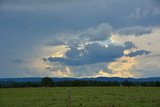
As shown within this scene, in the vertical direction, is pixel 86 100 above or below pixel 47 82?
below

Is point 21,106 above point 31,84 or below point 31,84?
below

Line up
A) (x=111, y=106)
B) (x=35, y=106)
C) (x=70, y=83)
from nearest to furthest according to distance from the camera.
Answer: (x=111, y=106)
(x=35, y=106)
(x=70, y=83)

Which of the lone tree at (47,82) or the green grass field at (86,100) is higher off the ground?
the lone tree at (47,82)

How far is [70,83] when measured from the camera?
14225 cm

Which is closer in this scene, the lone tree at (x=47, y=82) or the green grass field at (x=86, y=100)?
the green grass field at (x=86, y=100)

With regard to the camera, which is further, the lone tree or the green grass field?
the lone tree

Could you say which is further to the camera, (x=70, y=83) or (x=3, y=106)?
(x=70, y=83)

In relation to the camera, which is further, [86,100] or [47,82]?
[47,82]

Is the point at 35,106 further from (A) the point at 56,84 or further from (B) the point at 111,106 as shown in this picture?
(A) the point at 56,84

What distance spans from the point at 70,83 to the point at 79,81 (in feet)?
17.9

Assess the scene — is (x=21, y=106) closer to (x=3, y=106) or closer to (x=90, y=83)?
(x=3, y=106)

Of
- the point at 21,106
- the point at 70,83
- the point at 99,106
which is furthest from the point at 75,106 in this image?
the point at 70,83

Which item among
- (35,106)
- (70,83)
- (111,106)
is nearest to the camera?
(111,106)

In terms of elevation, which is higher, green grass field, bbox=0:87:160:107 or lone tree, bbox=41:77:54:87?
lone tree, bbox=41:77:54:87
